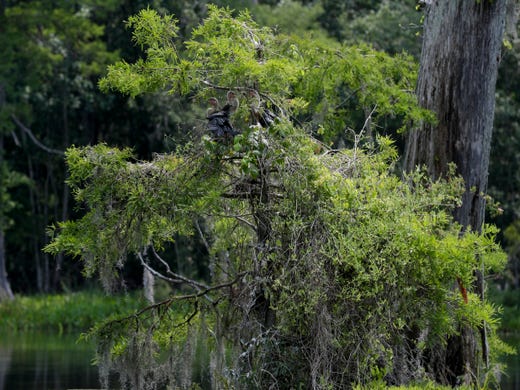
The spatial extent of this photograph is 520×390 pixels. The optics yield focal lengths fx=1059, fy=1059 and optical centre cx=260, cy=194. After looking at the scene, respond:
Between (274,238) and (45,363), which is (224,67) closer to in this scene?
(274,238)

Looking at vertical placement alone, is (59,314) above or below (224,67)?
below

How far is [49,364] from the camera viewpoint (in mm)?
16625

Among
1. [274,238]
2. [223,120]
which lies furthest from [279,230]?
[223,120]

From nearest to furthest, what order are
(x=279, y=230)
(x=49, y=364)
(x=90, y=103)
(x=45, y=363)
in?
1. (x=279, y=230)
2. (x=49, y=364)
3. (x=45, y=363)
4. (x=90, y=103)

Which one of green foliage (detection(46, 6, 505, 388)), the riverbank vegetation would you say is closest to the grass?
the riverbank vegetation

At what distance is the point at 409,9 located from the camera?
2484cm

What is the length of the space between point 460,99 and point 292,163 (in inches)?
113

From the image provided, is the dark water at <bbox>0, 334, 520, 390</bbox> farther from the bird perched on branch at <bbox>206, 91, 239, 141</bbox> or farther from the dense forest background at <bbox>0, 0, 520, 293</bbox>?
the bird perched on branch at <bbox>206, 91, 239, 141</bbox>

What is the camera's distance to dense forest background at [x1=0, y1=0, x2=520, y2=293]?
Answer: 24.3 meters

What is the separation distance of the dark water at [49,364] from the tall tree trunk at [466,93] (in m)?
2.85

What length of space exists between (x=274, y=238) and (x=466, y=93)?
3173mm

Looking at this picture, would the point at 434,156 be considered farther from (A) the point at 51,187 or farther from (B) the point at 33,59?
(A) the point at 51,187

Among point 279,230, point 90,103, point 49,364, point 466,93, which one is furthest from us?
point 90,103

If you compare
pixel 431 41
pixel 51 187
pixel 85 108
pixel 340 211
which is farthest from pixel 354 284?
pixel 51 187
